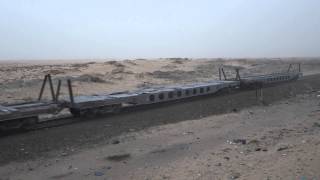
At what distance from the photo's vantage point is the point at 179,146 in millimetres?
12430

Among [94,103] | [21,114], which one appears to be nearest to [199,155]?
[21,114]

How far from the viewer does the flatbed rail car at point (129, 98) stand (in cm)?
1644

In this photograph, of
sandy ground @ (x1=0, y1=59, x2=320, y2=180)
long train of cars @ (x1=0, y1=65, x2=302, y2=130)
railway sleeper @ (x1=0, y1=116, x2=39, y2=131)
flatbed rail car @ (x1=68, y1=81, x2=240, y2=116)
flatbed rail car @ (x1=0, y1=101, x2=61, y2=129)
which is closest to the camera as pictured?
sandy ground @ (x1=0, y1=59, x2=320, y2=180)

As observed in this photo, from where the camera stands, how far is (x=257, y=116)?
57.0ft

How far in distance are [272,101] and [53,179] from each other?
573 inches

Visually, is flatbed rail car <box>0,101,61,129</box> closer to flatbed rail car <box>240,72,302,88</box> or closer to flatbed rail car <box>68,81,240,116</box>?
flatbed rail car <box>68,81,240,116</box>

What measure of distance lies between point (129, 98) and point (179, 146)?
5900 millimetres

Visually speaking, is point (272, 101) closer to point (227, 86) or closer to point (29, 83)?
A: point (227, 86)

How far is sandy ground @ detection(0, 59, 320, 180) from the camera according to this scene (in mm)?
9695

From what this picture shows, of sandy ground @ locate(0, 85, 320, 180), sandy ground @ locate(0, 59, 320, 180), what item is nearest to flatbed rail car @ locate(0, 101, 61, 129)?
sandy ground @ locate(0, 59, 320, 180)

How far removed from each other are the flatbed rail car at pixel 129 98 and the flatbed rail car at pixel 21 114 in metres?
1.36

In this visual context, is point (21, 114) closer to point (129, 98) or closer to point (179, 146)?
point (129, 98)

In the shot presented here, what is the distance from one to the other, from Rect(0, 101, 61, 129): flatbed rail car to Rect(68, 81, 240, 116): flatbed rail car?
1361mm

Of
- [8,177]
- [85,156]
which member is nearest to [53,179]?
[8,177]
